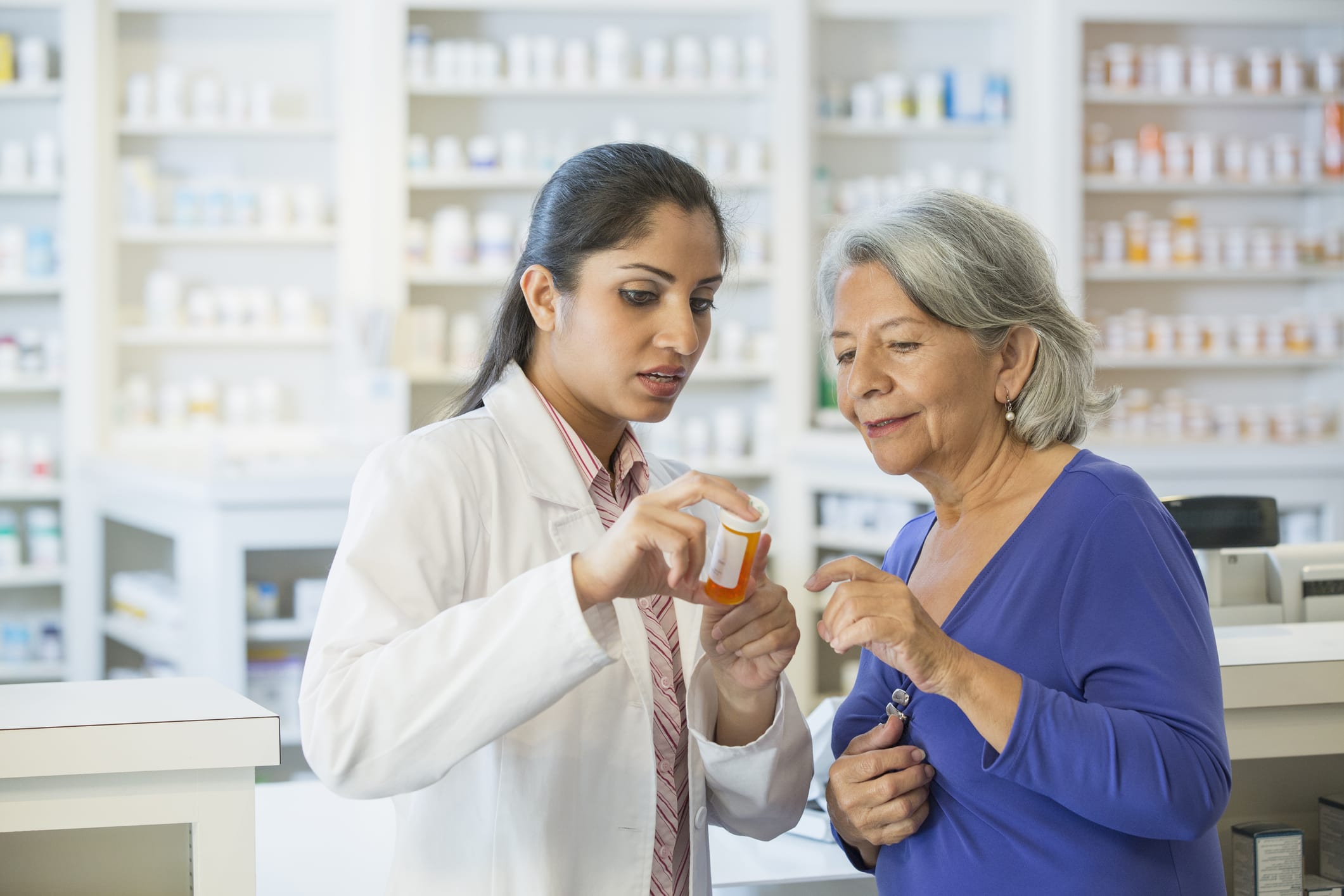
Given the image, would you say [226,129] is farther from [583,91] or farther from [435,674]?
[435,674]

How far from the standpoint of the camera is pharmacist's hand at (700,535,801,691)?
1.28 meters

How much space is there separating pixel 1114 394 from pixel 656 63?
4.31 metres

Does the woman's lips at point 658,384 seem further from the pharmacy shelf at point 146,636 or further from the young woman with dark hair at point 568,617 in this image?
the pharmacy shelf at point 146,636

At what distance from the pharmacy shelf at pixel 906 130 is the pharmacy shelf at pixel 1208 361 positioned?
1207 millimetres

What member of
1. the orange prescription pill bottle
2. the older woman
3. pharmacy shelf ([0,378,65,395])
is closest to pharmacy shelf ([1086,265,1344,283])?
the older woman

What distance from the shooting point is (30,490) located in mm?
5012

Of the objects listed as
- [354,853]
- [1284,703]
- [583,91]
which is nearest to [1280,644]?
[1284,703]

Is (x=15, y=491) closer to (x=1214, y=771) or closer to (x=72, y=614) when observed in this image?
(x=72, y=614)

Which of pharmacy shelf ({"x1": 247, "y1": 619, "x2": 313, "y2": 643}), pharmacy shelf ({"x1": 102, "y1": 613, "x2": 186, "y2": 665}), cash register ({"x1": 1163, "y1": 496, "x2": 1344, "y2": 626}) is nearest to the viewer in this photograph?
cash register ({"x1": 1163, "y1": 496, "x2": 1344, "y2": 626})

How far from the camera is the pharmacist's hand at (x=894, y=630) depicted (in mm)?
1160

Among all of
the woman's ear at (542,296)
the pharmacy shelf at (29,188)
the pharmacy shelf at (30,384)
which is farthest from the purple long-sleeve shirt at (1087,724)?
the pharmacy shelf at (29,188)

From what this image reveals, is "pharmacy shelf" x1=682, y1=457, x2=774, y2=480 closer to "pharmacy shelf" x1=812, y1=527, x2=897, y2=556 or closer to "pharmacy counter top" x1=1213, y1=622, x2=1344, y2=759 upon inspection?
"pharmacy shelf" x1=812, y1=527, x2=897, y2=556

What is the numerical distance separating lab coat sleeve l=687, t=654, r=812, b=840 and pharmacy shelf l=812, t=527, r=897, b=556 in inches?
120

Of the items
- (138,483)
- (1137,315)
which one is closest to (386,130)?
(138,483)
